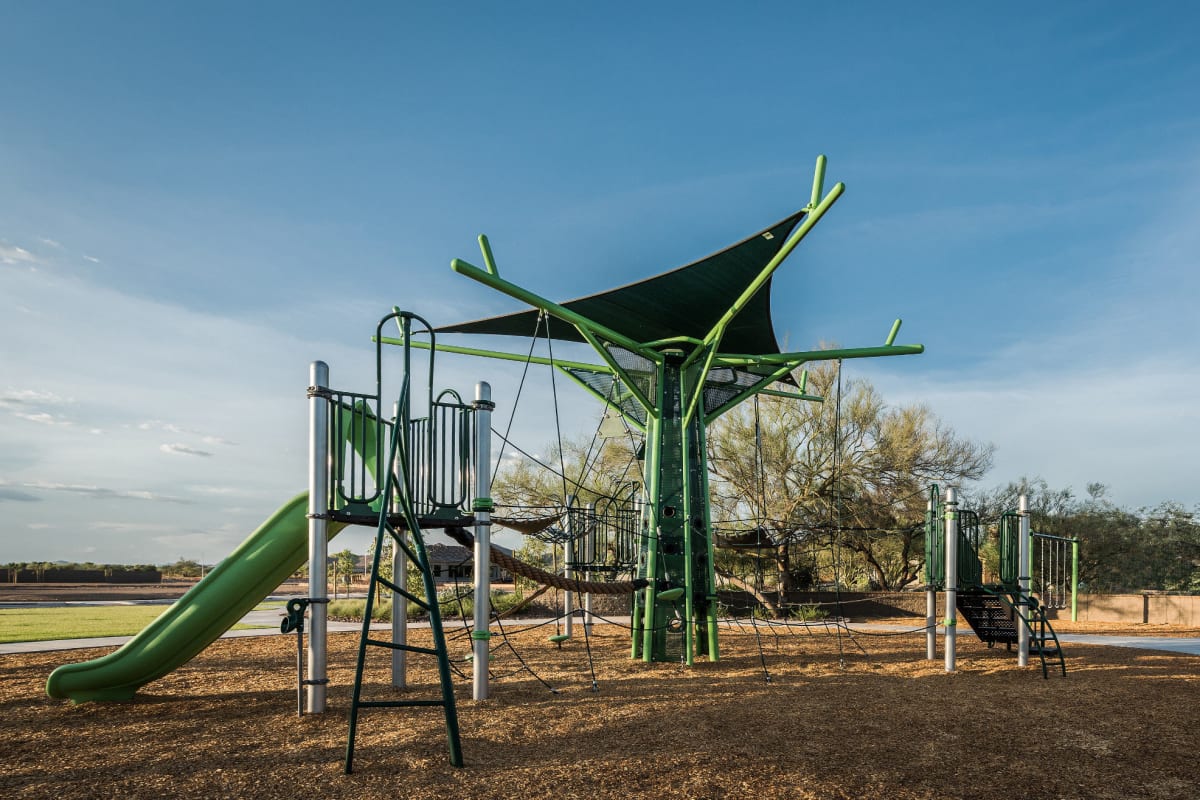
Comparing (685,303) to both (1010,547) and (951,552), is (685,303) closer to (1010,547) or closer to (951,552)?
(951,552)

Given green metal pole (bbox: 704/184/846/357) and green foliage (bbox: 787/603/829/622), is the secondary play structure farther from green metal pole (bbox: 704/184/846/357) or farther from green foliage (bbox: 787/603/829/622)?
green foliage (bbox: 787/603/829/622)

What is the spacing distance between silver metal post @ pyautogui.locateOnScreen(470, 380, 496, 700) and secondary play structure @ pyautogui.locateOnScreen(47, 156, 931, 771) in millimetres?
17

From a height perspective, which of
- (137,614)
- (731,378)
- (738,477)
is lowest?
(137,614)

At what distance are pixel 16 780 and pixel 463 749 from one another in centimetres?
274

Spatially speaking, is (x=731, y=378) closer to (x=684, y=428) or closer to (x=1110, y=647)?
(x=684, y=428)

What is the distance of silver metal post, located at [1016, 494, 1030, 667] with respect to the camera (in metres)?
11.4

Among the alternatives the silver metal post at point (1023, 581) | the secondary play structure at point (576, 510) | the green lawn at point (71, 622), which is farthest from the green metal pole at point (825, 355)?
the green lawn at point (71, 622)

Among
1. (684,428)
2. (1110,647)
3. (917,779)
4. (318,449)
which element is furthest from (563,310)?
(1110,647)

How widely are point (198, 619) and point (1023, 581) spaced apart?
1030cm

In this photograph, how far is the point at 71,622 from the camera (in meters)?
17.9

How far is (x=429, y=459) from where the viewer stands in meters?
7.95

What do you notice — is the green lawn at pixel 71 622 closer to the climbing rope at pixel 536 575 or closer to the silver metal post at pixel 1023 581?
the climbing rope at pixel 536 575

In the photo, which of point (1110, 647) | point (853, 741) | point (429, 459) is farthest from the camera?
point (1110, 647)

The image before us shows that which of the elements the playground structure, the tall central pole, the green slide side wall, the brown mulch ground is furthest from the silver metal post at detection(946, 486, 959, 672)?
the green slide side wall
